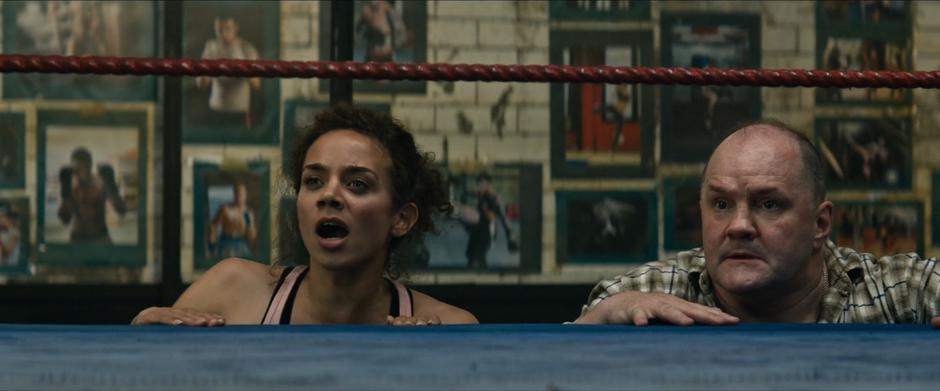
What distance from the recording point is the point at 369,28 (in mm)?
4605

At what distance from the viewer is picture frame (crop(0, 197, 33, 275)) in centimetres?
441

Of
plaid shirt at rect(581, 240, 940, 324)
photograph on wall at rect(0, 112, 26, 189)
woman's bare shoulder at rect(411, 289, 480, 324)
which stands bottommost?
woman's bare shoulder at rect(411, 289, 480, 324)

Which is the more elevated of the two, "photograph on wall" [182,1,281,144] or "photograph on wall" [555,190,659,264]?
"photograph on wall" [182,1,281,144]

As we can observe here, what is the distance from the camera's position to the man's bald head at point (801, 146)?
2457 millimetres

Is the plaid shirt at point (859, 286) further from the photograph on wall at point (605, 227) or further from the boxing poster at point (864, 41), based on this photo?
the boxing poster at point (864, 41)

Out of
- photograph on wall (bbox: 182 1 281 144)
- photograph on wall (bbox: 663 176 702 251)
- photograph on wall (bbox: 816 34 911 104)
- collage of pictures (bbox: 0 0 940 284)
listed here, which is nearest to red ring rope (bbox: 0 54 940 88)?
collage of pictures (bbox: 0 0 940 284)

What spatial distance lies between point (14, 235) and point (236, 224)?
662 millimetres

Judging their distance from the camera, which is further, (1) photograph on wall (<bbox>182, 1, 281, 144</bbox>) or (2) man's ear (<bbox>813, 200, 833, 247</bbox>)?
(1) photograph on wall (<bbox>182, 1, 281, 144</bbox>)

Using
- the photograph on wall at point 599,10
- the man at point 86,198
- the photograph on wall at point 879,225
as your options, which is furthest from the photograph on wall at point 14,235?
the photograph on wall at point 879,225

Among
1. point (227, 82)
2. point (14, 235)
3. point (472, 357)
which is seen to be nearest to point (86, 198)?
point (14, 235)

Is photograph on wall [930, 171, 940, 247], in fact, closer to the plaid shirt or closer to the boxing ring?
the plaid shirt

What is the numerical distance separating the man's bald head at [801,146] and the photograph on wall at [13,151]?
8.54 feet

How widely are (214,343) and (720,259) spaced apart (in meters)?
0.96

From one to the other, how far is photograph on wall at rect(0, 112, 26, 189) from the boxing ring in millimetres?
2588
